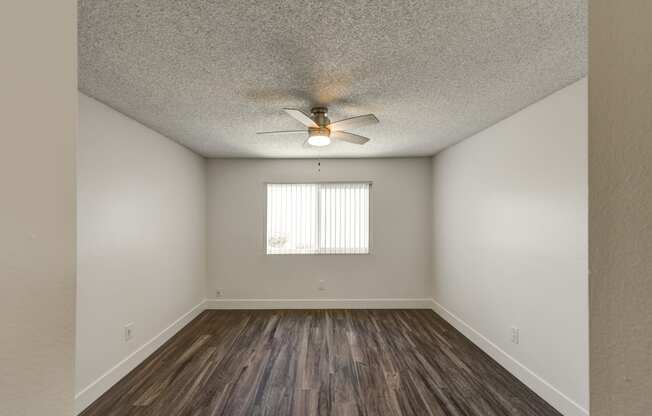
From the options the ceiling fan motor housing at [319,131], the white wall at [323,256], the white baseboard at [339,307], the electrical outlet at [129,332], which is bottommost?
the white baseboard at [339,307]

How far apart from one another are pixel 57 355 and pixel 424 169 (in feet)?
14.8

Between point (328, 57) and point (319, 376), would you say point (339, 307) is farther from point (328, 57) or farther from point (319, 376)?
Answer: point (328, 57)

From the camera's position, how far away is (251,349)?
9.89 ft

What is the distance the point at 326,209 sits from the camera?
14.7 ft

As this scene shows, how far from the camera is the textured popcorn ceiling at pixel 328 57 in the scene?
4.27 ft

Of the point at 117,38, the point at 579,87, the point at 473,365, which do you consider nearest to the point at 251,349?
the point at 473,365

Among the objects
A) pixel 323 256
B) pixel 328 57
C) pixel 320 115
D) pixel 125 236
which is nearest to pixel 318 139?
pixel 320 115

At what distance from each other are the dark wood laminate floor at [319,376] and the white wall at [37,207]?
200cm

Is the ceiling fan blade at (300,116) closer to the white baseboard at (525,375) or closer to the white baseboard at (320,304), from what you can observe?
the white baseboard at (525,375)

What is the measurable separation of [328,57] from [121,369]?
10.2ft

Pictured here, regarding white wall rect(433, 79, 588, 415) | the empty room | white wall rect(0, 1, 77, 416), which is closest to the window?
the empty room

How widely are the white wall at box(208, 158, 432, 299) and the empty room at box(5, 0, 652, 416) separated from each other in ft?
0.12

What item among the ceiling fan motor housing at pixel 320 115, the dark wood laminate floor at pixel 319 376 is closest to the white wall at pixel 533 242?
the dark wood laminate floor at pixel 319 376

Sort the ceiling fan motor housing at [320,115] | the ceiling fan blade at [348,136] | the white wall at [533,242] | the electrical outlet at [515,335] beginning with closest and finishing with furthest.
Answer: the white wall at [533,242], the ceiling fan motor housing at [320,115], the electrical outlet at [515,335], the ceiling fan blade at [348,136]
